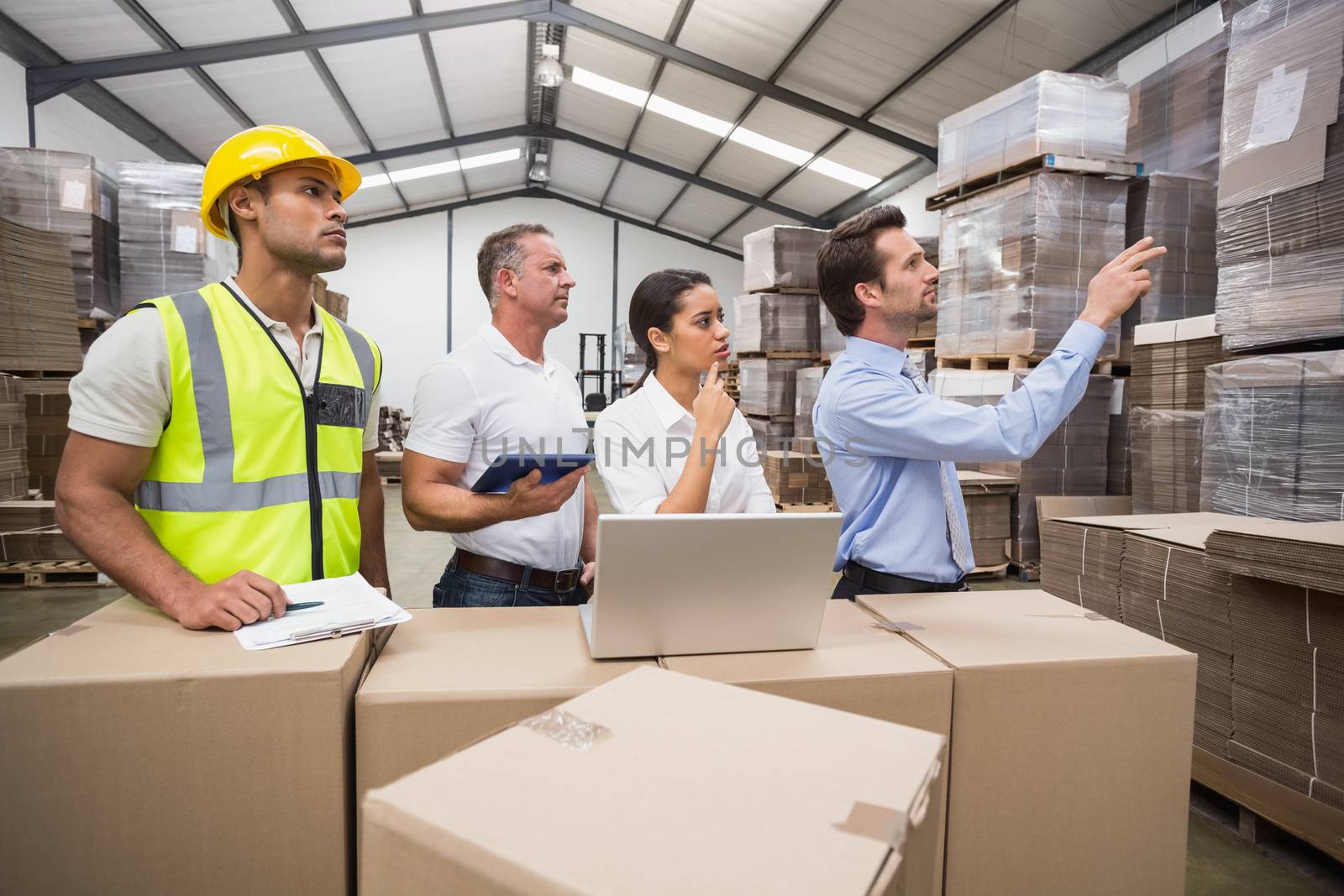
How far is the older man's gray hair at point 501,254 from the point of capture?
2.24m

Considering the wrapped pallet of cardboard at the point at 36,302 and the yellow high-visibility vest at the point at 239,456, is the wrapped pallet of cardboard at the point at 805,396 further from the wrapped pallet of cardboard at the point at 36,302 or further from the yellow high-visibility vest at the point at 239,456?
the yellow high-visibility vest at the point at 239,456

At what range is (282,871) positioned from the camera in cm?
111

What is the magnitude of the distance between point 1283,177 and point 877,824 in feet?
10.5

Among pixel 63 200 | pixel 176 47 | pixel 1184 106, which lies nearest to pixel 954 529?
pixel 1184 106

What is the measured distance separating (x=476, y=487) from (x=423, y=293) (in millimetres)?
17663

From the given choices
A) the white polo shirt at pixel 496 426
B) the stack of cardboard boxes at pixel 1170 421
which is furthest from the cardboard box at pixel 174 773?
the stack of cardboard boxes at pixel 1170 421

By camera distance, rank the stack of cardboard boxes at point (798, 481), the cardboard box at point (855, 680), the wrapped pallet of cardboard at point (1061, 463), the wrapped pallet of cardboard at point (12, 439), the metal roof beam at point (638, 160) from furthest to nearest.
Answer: the metal roof beam at point (638, 160) → the stack of cardboard boxes at point (798, 481) → the wrapped pallet of cardboard at point (1061, 463) → the wrapped pallet of cardboard at point (12, 439) → the cardboard box at point (855, 680)

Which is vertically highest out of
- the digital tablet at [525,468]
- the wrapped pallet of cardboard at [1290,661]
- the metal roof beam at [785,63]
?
the metal roof beam at [785,63]

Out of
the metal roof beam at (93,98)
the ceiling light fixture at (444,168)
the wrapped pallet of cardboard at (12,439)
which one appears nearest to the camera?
the wrapped pallet of cardboard at (12,439)

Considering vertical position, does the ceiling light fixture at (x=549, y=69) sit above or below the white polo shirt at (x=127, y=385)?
above

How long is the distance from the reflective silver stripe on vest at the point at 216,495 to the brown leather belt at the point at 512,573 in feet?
1.93

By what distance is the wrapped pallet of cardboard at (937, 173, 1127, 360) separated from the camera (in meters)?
5.01

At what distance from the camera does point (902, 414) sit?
1.94m

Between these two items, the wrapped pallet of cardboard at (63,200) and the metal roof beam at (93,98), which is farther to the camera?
the metal roof beam at (93,98)
